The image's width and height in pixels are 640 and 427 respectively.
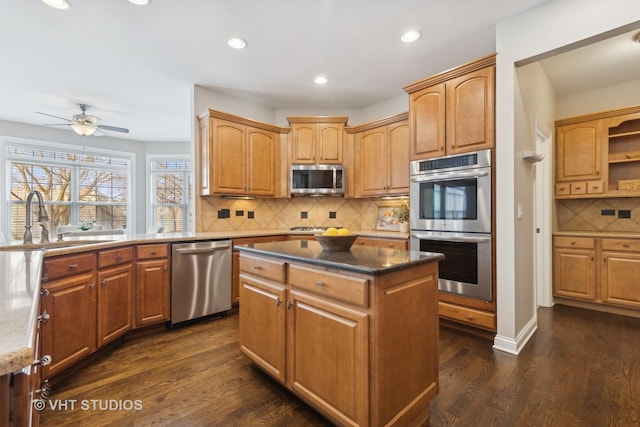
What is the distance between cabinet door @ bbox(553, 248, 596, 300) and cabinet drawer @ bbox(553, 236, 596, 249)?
0.05m

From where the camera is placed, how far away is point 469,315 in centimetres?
273

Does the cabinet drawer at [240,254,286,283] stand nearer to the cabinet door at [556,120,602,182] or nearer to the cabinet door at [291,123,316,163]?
the cabinet door at [291,123,316,163]

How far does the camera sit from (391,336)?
1.38 meters

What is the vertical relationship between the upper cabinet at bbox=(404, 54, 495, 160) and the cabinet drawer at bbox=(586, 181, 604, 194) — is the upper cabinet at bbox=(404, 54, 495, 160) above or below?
above

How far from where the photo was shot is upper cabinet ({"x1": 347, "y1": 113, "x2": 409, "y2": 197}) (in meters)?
3.76

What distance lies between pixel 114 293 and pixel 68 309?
449mm

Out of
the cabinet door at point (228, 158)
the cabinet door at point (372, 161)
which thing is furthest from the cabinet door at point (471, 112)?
the cabinet door at point (228, 158)

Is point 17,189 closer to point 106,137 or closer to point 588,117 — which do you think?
point 106,137

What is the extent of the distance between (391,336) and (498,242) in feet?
5.50

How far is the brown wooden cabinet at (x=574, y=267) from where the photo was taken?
3.43 meters

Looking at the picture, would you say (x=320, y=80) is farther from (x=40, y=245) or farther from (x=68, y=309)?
(x=68, y=309)

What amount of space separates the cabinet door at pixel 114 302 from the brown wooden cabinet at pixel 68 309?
7cm

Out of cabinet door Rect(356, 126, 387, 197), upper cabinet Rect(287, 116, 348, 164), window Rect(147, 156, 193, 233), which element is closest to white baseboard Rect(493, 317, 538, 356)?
cabinet door Rect(356, 126, 387, 197)

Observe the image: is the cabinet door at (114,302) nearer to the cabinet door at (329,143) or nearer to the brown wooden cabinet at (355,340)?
the brown wooden cabinet at (355,340)
